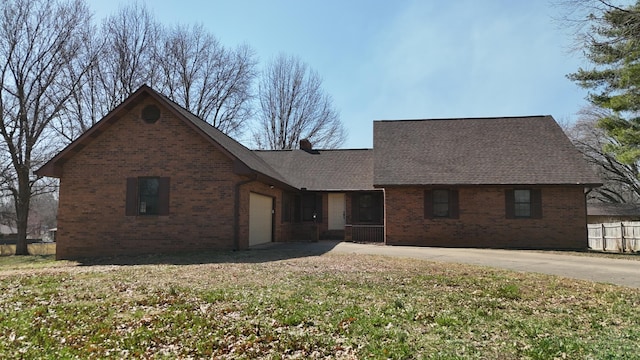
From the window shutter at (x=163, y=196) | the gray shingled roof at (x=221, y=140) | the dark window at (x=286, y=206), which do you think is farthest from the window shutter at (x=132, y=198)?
the dark window at (x=286, y=206)

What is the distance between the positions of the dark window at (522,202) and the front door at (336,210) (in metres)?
7.70

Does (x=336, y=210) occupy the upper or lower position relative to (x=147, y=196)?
lower

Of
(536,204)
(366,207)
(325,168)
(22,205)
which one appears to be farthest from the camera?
(22,205)

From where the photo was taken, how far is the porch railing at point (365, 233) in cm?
2030

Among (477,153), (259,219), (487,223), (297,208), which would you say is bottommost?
(487,223)

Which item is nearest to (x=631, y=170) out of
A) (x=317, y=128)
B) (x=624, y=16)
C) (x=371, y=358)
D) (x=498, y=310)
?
(x=317, y=128)

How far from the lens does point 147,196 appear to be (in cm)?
1516

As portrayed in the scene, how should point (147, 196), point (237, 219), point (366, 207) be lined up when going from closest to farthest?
point (237, 219) → point (147, 196) → point (366, 207)

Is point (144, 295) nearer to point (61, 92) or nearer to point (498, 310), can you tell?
point (498, 310)

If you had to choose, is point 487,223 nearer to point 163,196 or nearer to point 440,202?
point 440,202

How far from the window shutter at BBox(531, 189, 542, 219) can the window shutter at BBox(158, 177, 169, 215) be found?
14418 millimetres

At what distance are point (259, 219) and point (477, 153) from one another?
10.7 meters

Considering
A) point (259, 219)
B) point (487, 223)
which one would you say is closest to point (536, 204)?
point (487, 223)

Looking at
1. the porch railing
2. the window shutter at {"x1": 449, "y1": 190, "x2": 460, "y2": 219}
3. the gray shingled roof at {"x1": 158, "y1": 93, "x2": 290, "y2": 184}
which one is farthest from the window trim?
the gray shingled roof at {"x1": 158, "y1": 93, "x2": 290, "y2": 184}
